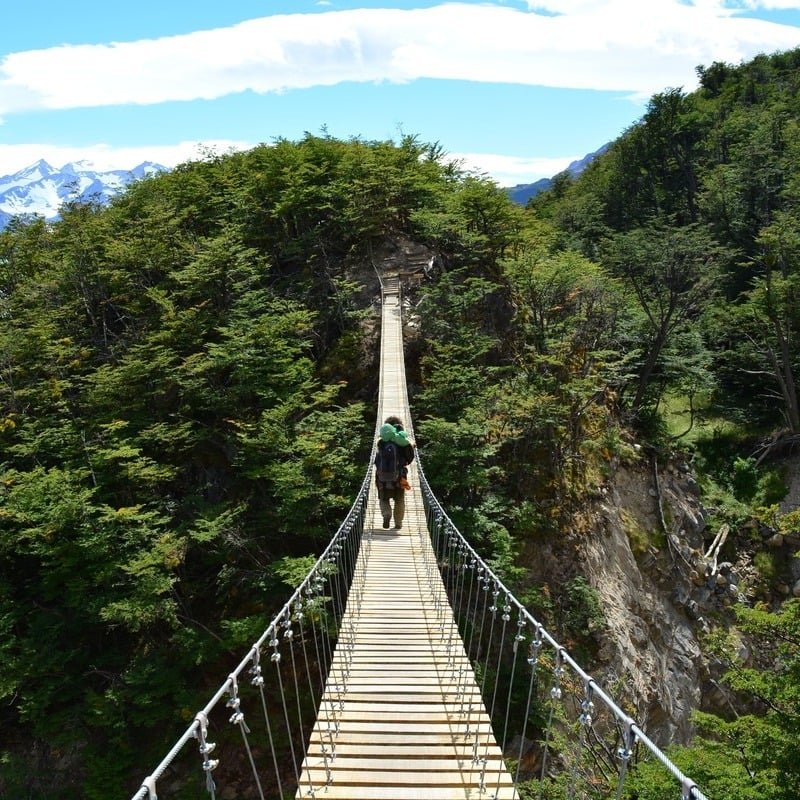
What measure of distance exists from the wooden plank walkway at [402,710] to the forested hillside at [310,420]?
372 cm

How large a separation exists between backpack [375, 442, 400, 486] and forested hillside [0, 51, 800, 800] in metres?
3.09

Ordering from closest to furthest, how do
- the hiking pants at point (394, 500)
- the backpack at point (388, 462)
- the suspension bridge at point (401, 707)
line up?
the suspension bridge at point (401, 707)
the backpack at point (388, 462)
the hiking pants at point (394, 500)

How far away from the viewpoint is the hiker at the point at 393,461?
6.50 metres

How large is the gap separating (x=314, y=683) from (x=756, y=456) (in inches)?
582

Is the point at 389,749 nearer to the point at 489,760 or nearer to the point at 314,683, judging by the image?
the point at 489,760

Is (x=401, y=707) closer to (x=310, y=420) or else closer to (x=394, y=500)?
(x=394, y=500)

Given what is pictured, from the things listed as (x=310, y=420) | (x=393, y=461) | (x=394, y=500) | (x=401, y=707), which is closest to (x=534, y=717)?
(x=394, y=500)

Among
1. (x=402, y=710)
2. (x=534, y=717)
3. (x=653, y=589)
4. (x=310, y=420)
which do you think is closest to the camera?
(x=402, y=710)

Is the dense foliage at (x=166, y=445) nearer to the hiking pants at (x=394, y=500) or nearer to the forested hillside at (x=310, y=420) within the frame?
the forested hillside at (x=310, y=420)

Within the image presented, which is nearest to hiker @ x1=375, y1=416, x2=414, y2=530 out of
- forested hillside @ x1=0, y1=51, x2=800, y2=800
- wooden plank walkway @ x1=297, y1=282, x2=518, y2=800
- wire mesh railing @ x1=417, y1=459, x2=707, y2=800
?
wire mesh railing @ x1=417, y1=459, x2=707, y2=800

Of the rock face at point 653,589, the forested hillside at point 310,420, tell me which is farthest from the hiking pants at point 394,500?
the rock face at point 653,589

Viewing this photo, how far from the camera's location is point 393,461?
6477mm

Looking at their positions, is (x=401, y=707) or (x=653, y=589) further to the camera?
(x=653, y=589)

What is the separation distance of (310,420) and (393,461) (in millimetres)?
4427
